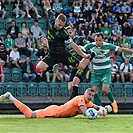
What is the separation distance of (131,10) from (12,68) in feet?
26.5

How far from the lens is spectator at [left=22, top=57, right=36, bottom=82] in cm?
2420

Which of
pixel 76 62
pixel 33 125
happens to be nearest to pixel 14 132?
pixel 33 125

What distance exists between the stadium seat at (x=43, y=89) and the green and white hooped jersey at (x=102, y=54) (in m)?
6.90

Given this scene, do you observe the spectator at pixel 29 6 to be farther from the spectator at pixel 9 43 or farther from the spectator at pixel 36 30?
the spectator at pixel 9 43

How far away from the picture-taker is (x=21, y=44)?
25.5 m

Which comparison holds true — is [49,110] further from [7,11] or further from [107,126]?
[7,11]

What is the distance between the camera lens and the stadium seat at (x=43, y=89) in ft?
76.9

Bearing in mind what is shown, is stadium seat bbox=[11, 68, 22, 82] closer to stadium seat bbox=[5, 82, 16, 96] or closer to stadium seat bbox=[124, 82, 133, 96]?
stadium seat bbox=[5, 82, 16, 96]

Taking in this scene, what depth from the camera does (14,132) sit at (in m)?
11.5

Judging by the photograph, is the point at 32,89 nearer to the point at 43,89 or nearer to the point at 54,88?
the point at 43,89

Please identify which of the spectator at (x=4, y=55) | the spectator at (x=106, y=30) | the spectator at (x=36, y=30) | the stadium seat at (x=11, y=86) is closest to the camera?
the stadium seat at (x=11, y=86)

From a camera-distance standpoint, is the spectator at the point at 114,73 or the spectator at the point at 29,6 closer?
the spectator at the point at 114,73

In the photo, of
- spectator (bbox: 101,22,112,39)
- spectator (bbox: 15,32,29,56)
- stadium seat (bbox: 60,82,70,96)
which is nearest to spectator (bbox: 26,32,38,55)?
spectator (bbox: 15,32,29,56)

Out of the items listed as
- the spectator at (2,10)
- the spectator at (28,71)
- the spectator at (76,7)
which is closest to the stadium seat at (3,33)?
the spectator at (2,10)
